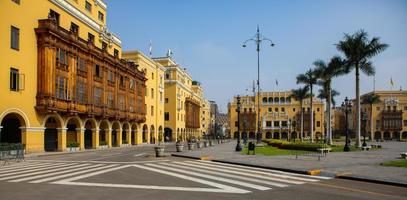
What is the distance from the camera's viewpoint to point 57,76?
39.5 metres

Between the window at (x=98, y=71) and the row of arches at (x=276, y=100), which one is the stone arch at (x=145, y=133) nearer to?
the window at (x=98, y=71)

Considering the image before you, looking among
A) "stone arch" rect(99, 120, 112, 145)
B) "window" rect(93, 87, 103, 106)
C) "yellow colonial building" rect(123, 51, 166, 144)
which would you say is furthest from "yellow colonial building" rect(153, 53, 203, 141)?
"window" rect(93, 87, 103, 106)

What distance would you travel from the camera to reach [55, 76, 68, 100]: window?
39438mm

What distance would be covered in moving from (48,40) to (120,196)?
3039 centimetres

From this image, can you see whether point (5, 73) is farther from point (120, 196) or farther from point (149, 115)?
point (149, 115)

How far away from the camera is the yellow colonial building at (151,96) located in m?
72.1

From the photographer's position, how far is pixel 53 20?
38375mm

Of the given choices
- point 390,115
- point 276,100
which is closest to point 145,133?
point 276,100

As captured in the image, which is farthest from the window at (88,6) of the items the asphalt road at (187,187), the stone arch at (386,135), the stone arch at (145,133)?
the stone arch at (386,135)

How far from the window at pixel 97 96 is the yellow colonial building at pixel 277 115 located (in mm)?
81629

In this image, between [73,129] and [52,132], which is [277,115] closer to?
[73,129]

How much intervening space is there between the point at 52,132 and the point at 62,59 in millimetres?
8061

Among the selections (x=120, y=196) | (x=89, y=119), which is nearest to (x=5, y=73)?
(x=89, y=119)

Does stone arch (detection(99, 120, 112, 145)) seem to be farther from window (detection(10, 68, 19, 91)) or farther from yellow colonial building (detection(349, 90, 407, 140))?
yellow colonial building (detection(349, 90, 407, 140))
